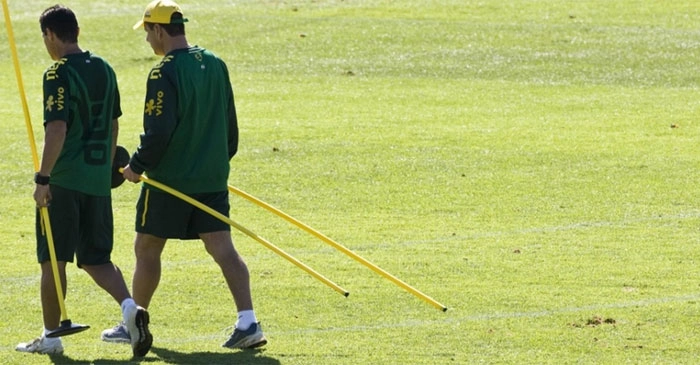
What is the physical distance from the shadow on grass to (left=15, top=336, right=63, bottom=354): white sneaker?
6 cm

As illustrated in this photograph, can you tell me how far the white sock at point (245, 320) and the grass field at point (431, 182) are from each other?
21cm

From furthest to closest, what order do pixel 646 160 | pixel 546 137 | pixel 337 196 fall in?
pixel 546 137
pixel 646 160
pixel 337 196

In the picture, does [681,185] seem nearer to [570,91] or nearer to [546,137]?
[546,137]

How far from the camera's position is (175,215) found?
26.7ft

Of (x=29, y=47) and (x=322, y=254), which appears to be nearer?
(x=322, y=254)

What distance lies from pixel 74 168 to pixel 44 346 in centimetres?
101

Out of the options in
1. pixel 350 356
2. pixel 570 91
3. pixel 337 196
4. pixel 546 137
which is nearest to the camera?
pixel 350 356

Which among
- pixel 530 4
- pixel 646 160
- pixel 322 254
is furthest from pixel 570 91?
pixel 322 254

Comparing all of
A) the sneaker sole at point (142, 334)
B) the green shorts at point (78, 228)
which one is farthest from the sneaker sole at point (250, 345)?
the green shorts at point (78, 228)

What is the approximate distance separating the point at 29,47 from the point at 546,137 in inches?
412

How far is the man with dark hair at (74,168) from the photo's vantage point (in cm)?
770

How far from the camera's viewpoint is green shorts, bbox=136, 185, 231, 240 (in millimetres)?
8133

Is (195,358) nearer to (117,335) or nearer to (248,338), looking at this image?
(248,338)

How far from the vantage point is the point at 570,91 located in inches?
755
